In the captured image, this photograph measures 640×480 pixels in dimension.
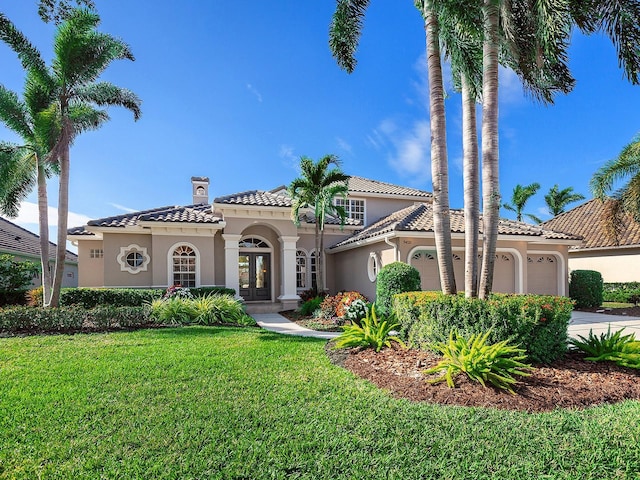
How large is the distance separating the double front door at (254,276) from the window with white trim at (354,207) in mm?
5245

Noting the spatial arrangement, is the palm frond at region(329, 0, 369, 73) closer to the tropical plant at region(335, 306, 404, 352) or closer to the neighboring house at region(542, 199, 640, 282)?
the tropical plant at region(335, 306, 404, 352)

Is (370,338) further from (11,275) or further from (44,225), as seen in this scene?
(11,275)

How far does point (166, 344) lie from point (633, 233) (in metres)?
24.2

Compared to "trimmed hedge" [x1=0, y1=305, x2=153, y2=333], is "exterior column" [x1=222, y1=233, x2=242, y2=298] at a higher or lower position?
higher

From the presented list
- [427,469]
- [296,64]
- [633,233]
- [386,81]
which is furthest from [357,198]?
[427,469]

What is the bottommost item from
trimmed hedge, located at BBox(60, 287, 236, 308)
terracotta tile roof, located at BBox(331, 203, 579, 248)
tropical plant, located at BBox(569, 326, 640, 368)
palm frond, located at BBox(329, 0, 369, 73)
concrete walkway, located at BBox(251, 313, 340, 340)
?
concrete walkway, located at BBox(251, 313, 340, 340)

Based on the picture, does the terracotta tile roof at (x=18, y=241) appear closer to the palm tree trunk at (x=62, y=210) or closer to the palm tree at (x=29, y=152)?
the palm tree at (x=29, y=152)

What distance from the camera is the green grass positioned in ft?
10.3

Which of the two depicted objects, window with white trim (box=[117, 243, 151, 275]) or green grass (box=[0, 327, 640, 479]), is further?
window with white trim (box=[117, 243, 151, 275])

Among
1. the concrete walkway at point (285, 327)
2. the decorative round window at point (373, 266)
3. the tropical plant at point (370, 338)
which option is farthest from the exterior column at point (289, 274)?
the tropical plant at point (370, 338)

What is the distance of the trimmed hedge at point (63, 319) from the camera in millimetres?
10125

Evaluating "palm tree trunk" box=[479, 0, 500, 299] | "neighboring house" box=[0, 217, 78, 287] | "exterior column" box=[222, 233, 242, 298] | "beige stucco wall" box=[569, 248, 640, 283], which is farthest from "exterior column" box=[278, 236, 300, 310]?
"beige stucco wall" box=[569, 248, 640, 283]

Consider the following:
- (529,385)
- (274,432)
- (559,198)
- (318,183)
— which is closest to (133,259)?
(318,183)

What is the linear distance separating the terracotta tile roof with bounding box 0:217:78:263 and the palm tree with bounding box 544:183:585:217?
41.3 meters
